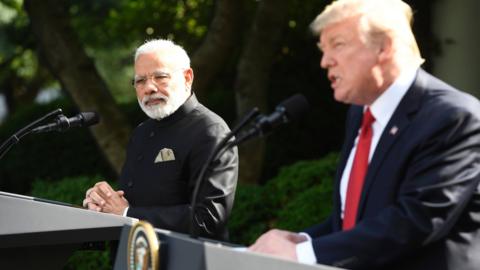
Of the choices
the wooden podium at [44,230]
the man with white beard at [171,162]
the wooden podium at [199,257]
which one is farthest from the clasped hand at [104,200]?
the wooden podium at [199,257]

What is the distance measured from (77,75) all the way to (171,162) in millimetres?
4859

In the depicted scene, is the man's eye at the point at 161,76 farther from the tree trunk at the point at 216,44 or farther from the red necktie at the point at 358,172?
the tree trunk at the point at 216,44

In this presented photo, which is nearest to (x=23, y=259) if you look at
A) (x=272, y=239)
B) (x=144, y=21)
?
(x=272, y=239)

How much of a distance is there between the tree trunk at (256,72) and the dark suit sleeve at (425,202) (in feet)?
20.7

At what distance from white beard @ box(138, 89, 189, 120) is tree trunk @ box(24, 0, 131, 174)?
454 centimetres

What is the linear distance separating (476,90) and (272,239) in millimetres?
7313

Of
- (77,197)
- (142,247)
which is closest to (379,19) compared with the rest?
(142,247)

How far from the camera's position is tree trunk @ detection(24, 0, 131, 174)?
9.10m

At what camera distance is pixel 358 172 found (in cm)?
312

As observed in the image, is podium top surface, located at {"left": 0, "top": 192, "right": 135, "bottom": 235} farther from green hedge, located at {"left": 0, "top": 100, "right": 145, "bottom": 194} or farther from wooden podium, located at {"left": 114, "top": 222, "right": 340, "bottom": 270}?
green hedge, located at {"left": 0, "top": 100, "right": 145, "bottom": 194}

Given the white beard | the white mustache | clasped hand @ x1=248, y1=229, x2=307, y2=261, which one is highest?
the white mustache

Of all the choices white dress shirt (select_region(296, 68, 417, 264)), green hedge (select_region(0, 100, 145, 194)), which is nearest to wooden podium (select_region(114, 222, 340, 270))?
white dress shirt (select_region(296, 68, 417, 264))

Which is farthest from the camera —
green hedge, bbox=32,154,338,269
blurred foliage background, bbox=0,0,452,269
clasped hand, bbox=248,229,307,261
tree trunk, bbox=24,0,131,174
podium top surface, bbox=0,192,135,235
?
tree trunk, bbox=24,0,131,174

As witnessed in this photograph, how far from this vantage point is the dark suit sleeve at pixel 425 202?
2.79 metres
